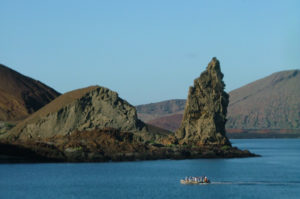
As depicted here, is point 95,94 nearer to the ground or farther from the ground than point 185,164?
farther from the ground

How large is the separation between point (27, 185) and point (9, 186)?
2.49 metres

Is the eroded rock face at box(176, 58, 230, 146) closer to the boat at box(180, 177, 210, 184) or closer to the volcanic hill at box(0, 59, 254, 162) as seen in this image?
the volcanic hill at box(0, 59, 254, 162)

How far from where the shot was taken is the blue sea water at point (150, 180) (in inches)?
3184

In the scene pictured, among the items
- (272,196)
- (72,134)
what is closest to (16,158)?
(72,134)

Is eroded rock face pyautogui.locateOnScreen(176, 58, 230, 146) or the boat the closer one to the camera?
the boat

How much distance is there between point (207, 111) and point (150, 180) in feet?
158

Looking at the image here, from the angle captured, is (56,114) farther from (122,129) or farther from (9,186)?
(9,186)

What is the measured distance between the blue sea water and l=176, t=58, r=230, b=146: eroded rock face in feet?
36.4

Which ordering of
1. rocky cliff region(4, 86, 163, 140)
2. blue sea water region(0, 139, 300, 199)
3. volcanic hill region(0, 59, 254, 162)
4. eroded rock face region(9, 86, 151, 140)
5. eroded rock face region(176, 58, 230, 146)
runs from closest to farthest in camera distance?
blue sea water region(0, 139, 300, 199), volcanic hill region(0, 59, 254, 162), eroded rock face region(176, 58, 230, 146), rocky cliff region(4, 86, 163, 140), eroded rock face region(9, 86, 151, 140)

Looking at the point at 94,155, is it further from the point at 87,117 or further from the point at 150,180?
the point at 150,180

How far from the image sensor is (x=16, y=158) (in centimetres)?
13150

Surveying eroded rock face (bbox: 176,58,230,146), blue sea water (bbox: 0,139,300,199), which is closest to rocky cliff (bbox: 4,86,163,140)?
eroded rock face (bbox: 176,58,230,146)

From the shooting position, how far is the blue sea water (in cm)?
8088

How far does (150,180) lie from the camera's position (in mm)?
96688
